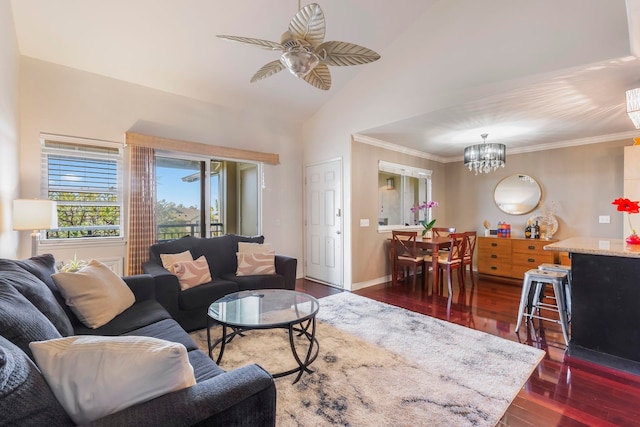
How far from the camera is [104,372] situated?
84 cm

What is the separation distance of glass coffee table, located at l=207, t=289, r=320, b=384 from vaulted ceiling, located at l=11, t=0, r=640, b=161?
9.02 ft

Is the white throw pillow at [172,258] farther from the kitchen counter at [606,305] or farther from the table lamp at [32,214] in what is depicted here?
the kitchen counter at [606,305]

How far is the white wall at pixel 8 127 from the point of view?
229 cm

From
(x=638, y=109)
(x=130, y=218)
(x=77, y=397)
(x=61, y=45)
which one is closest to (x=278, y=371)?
(x=77, y=397)

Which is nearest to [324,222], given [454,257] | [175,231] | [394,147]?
[394,147]

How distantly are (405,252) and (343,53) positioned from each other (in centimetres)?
347

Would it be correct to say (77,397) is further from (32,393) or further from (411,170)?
(411,170)

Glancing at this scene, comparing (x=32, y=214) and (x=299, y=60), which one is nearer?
(x=299, y=60)

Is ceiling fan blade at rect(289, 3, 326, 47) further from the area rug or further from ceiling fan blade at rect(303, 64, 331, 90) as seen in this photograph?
the area rug

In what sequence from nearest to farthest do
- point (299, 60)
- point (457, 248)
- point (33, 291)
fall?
point (33, 291) → point (299, 60) → point (457, 248)

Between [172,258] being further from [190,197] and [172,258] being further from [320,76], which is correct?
[320,76]

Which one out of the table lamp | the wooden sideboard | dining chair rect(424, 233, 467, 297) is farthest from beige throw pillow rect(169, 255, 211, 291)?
the wooden sideboard

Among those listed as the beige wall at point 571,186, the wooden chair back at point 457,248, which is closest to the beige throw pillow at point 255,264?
the wooden chair back at point 457,248

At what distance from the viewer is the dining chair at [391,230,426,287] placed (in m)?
4.48
